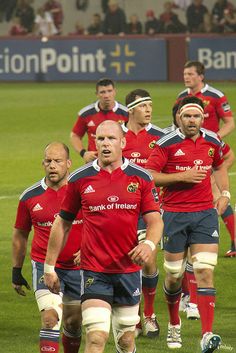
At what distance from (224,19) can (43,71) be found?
6.07 m

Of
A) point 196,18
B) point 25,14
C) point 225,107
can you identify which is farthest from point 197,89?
point 25,14

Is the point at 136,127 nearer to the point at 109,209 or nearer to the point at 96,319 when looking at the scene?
the point at 109,209

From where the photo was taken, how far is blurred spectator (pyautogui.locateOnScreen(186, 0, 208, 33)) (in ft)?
130

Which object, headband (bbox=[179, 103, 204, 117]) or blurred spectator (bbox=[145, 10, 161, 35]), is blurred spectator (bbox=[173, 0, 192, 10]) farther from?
headband (bbox=[179, 103, 204, 117])

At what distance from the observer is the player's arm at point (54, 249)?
10008mm

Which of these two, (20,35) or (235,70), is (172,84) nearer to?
(235,70)

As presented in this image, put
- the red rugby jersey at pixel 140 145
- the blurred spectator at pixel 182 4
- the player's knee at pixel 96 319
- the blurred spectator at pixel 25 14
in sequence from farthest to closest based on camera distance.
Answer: the blurred spectator at pixel 182 4 → the blurred spectator at pixel 25 14 → the red rugby jersey at pixel 140 145 → the player's knee at pixel 96 319

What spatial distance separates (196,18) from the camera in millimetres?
39594

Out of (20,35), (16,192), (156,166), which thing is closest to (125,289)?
(156,166)

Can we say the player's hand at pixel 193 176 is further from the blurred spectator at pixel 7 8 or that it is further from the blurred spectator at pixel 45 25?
the blurred spectator at pixel 7 8

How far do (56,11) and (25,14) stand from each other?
1200mm

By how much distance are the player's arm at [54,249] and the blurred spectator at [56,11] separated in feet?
106

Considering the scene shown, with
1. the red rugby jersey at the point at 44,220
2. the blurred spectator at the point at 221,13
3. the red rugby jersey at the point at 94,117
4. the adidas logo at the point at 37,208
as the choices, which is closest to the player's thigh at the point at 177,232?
the red rugby jersey at the point at 44,220

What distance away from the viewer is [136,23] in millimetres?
39375
